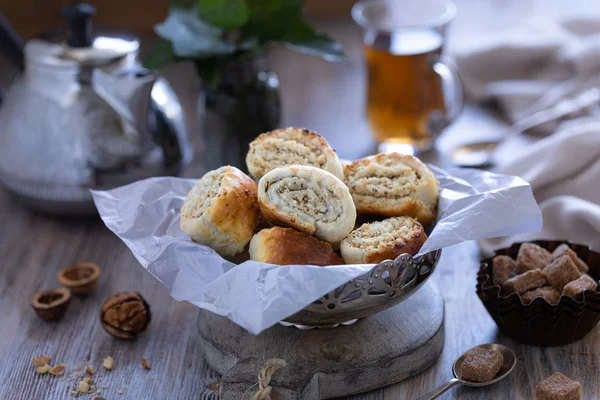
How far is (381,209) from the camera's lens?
4.13ft

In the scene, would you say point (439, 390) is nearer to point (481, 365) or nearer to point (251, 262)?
point (481, 365)

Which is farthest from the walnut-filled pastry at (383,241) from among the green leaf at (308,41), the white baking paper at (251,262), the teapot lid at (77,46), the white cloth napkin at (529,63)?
the white cloth napkin at (529,63)

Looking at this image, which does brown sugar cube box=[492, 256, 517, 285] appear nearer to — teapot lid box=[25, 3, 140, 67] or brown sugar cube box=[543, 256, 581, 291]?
brown sugar cube box=[543, 256, 581, 291]

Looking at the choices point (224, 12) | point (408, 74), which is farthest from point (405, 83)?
point (224, 12)

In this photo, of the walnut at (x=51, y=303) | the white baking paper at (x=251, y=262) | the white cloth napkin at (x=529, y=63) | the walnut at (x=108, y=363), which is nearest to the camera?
the white baking paper at (x=251, y=262)

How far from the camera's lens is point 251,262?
1.12 metres

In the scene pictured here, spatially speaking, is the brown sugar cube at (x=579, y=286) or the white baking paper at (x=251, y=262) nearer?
the white baking paper at (x=251, y=262)

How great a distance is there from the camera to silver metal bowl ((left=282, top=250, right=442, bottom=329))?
1109mm

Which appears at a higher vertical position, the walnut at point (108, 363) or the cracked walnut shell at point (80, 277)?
the walnut at point (108, 363)

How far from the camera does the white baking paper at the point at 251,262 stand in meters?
1.08

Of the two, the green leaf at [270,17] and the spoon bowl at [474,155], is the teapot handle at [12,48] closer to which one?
the green leaf at [270,17]

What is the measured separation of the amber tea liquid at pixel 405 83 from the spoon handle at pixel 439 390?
879 millimetres

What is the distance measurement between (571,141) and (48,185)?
45.1 inches

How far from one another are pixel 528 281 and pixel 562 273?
60 millimetres
